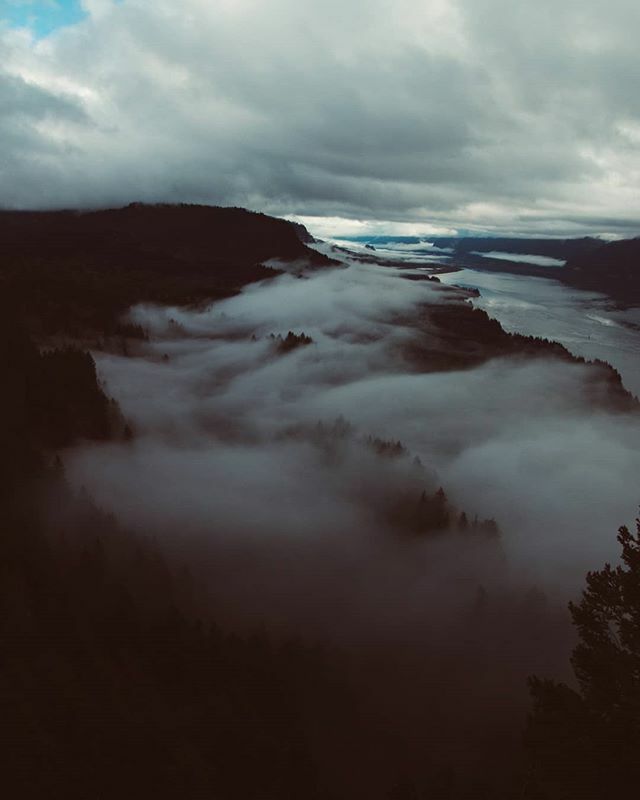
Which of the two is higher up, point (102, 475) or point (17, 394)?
point (17, 394)

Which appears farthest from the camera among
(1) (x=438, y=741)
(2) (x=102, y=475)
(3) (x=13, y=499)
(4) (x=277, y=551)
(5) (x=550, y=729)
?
(2) (x=102, y=475)

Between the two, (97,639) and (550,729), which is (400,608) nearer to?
(97,639)

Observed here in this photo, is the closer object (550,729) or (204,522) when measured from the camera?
(550,729)

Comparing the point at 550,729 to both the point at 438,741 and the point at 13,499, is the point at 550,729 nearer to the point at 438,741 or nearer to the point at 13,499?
the point at 438,741

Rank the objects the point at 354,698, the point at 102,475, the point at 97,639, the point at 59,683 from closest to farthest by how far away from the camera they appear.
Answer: the point at 59,683
the point at 97,639
the point at 354,698
the point at 102,475

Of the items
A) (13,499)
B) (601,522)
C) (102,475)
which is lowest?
(601,522)

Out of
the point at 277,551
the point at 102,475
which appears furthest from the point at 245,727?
the point at 102,475
